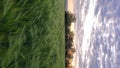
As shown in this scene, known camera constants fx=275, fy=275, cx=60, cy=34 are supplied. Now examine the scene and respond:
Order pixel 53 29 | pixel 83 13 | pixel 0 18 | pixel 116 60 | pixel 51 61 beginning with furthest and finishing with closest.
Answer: pixel 83 13
pixel 116 60
pixel 53 29
pixel 51 61
pixel 0 18

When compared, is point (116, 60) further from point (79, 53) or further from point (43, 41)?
point (43, 41)

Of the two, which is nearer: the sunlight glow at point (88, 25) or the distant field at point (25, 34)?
the distant field at point (25, 34)

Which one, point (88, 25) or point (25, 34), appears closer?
point (25, 34)

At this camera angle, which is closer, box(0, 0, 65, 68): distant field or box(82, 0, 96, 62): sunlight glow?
box(0, 0, 65, 68): distant field

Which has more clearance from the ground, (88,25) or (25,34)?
(88,25)

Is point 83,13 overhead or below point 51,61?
overhead

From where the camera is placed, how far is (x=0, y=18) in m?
1.33

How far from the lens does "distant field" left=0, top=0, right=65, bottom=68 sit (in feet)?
4.43

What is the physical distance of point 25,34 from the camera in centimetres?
152

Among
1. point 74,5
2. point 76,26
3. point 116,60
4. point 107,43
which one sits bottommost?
point 116,60

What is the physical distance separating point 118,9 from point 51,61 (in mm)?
1245

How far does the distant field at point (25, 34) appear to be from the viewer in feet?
4.43

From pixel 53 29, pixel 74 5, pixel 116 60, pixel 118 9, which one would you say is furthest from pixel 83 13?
pixel 53 29

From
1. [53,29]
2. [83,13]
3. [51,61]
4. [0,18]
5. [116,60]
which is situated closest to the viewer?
[0,18]
